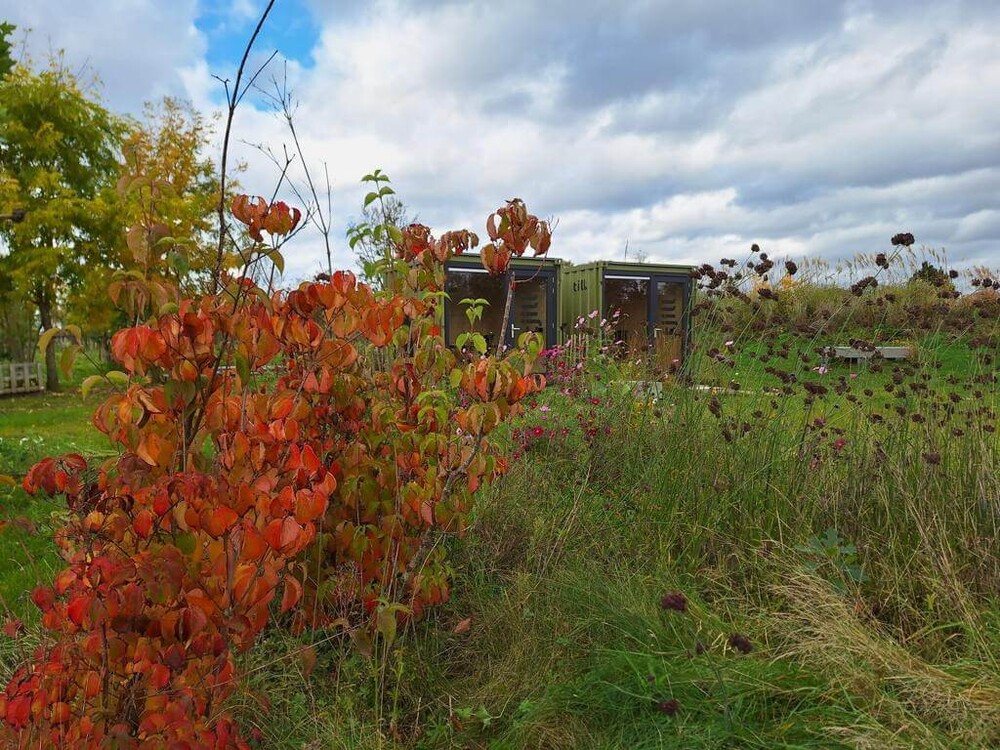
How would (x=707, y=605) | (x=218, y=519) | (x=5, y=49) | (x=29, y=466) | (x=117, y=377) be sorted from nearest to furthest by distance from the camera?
(x=218, y=519) → (x=117, y=377) → (x=707, y=605) → (x=29, y=466) → (x=5, y=49)

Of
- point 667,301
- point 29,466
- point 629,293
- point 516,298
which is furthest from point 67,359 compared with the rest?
point 667,301

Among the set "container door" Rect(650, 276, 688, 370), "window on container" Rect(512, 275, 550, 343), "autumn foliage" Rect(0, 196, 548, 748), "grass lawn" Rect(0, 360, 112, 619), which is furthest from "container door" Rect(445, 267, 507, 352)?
"autumn foliage" Rect(0, 196, 548, 748)

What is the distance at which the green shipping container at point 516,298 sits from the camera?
11.6 m

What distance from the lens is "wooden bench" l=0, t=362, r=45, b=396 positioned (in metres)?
15.4

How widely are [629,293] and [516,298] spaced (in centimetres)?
202

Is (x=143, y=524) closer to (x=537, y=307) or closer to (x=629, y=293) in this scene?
(x=537, y=307)

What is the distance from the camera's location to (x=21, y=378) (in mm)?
15836

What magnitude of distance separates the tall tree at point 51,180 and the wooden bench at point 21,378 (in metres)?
0.24

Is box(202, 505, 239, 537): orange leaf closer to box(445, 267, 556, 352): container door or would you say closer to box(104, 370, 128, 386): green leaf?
box(104, 370, 128, 386): green leaf

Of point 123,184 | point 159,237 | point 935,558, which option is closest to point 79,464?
point 159,237

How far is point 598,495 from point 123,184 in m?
2.38

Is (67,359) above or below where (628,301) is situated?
below

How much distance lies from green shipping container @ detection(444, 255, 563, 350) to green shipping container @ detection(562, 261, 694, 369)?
12.3 inches

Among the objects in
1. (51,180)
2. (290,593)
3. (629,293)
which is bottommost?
(290,593)
